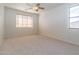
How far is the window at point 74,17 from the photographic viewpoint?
3.25m

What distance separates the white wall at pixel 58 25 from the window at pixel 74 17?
204 mm

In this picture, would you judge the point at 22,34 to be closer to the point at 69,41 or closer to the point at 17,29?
the point at 17,29

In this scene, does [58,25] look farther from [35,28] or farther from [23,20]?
[23,20]

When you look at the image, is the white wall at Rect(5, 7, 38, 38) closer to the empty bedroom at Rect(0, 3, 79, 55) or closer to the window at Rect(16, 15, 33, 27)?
the empty bedroom at Rect(0, 3, 79, 55)

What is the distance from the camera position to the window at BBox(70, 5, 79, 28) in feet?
10.7

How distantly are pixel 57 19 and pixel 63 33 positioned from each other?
2.77 ft

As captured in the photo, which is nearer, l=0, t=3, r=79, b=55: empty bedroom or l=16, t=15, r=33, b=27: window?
l=0, t=3, r=79, b=55: empty bedroom

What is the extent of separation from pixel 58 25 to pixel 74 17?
3.35ft

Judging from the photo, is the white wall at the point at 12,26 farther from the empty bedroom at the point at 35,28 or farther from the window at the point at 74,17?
the window at the point at 74,17

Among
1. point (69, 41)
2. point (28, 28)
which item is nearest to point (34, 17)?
point (28, 28)

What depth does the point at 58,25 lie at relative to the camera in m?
4.27

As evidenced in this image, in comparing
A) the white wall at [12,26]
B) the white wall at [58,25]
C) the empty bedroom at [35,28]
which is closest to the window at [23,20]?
the empty bedroom at [35,28]

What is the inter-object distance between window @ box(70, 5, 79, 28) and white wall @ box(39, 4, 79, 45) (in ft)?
0.67

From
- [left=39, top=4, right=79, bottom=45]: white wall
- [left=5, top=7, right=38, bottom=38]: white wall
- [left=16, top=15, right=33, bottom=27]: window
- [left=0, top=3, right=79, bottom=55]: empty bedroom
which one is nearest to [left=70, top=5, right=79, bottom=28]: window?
[left=0, top=3, right=79, bottom=55]: empty bedroom
